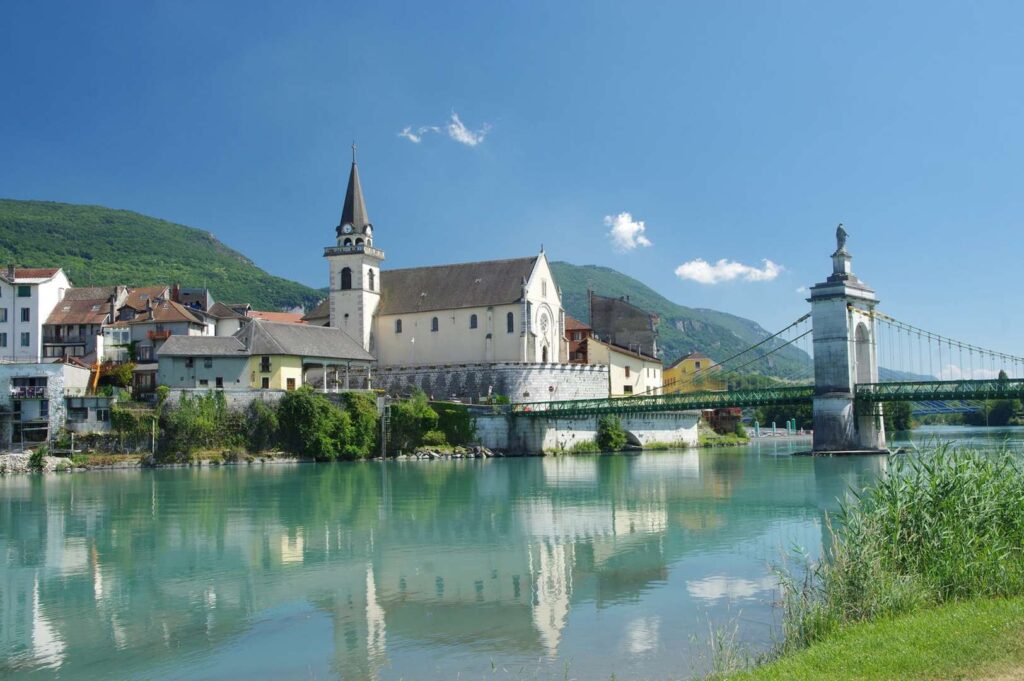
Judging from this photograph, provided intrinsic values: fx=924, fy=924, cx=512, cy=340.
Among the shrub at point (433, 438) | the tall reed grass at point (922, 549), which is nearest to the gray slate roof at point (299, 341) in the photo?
the shrub at point (433, 438)

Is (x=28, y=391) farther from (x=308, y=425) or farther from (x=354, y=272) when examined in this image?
(x=354, y=272)

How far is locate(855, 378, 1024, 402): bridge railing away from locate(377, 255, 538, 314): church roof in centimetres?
2392

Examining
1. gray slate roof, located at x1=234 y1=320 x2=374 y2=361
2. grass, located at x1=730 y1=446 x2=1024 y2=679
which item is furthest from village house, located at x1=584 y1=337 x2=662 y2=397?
grass, located at x1=730 y1=446 x2=1024 y2=679

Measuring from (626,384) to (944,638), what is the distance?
205ft

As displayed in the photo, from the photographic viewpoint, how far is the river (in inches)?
503

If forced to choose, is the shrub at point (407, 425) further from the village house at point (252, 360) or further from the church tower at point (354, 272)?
the church tower at point (354, 272)

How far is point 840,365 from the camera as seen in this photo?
5406 centimetres

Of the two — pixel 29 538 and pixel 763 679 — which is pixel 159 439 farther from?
pixel 763 679

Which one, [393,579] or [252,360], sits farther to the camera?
[252,360]

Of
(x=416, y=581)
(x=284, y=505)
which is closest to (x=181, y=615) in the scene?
(x=416, y=581)

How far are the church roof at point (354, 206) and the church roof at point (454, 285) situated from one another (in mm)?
4495

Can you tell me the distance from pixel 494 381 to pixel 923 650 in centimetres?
5208

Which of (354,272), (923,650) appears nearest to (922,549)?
(923,650)

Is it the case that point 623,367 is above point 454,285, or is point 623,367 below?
below
